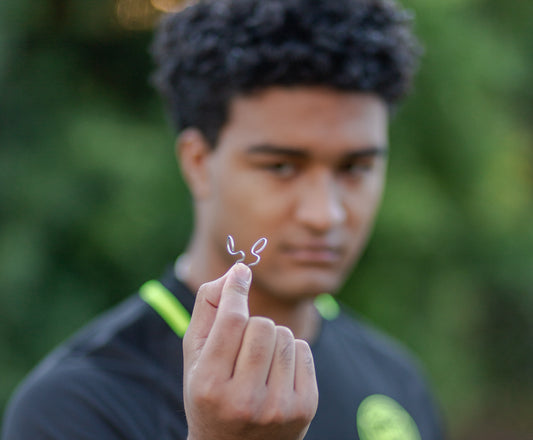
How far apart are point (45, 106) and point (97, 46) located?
0.81 ft

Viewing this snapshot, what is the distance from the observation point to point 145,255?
200 cm

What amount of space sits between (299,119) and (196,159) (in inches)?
8.1

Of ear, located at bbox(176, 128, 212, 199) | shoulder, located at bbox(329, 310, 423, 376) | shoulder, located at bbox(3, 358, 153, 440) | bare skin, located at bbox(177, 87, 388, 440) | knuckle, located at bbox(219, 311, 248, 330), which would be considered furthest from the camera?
shoulder, located at bbox(329, 310, 423, 376)

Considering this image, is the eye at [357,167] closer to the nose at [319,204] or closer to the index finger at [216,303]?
the nose at [319,204]

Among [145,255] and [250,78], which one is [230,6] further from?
[145,255]

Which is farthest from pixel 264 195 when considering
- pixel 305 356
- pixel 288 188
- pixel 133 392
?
pixel 305 356

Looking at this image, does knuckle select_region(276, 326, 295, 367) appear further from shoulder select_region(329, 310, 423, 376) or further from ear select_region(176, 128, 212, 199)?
shoulder select_region(329, 310, 423, 376)

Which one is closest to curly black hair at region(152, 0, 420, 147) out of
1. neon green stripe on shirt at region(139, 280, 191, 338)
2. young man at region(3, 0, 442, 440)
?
young man at region(3, 0, 442, 440)

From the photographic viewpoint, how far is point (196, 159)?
1142 millimetres

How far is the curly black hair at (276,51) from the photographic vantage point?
1068mm

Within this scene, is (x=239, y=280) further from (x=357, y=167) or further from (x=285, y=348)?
(x=357, y=167)

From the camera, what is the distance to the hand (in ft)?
1.51

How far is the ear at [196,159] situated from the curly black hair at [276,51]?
0.06ft

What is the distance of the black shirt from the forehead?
272 mm
